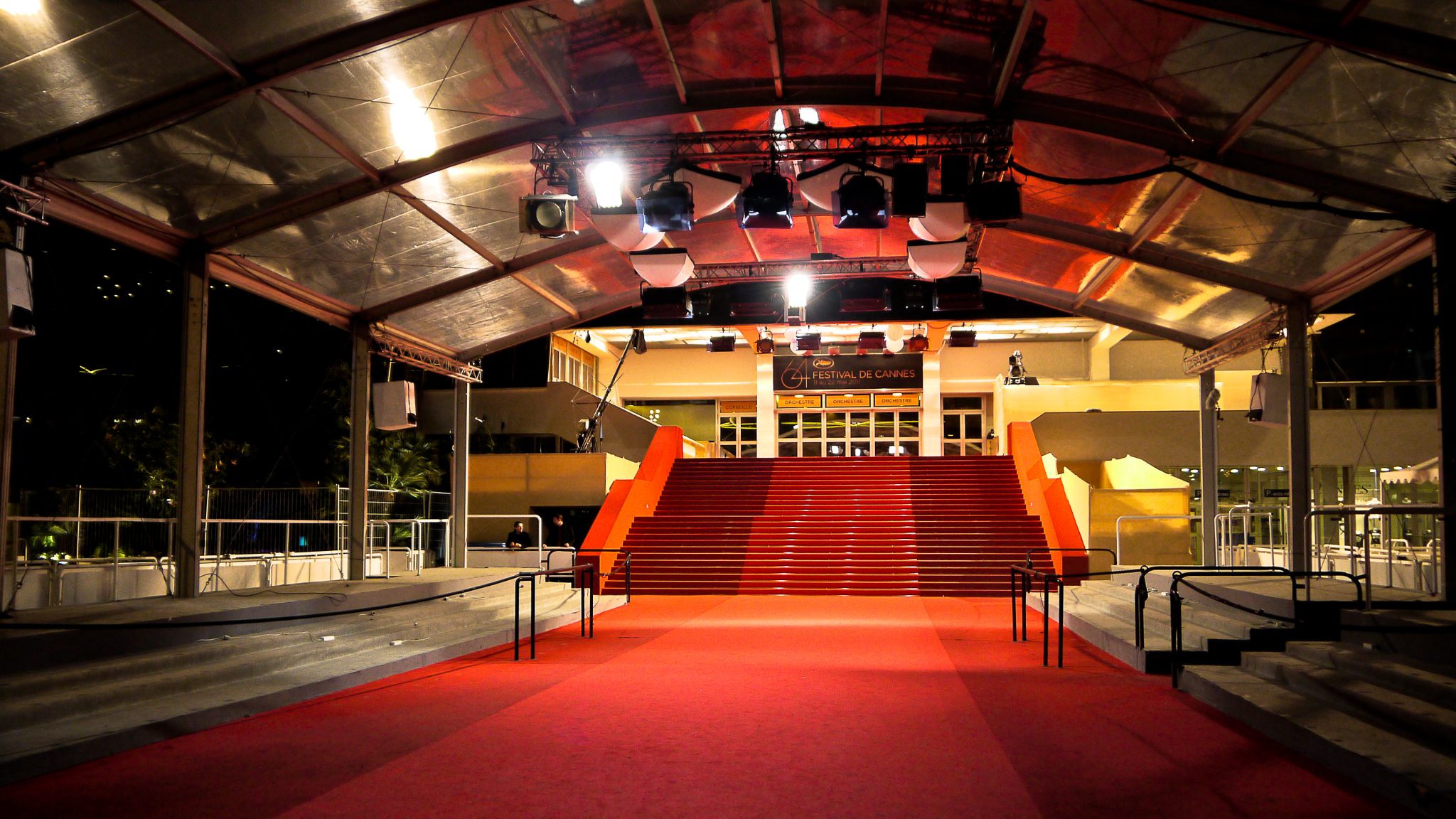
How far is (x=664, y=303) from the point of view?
16438 mm

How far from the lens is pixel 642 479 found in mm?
21266

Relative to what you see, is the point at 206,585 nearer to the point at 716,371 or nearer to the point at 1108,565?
the point at 1108,565

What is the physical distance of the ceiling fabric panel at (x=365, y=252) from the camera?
1185 centimetres

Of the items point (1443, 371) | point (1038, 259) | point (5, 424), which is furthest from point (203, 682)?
point (1038, 259)

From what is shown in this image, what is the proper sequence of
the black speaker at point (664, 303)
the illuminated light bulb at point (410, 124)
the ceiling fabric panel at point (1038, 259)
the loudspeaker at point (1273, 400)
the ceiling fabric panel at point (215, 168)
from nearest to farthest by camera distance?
the ceiling fabric panel at point (215, 168)
the illuminated light bulb at point (410, 124)
the loudspeaker at point (1273, 400)
the ceiling fabric panel at point (1038, 259)
the black speaker at point (664, 303)

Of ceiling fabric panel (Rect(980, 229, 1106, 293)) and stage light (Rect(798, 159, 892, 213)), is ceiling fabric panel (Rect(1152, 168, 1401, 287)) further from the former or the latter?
stage light (Rect(798, 159, 892, 213))

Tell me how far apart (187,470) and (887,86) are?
26.9 ft

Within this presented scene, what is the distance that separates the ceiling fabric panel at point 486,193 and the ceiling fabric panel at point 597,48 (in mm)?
1457

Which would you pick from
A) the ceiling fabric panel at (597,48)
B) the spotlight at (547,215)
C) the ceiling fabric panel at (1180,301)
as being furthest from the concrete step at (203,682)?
the ceiling fabric panel at (1180,301)

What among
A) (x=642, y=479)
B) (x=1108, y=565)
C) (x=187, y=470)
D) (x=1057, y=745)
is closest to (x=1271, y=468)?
(x=1108, y=565)

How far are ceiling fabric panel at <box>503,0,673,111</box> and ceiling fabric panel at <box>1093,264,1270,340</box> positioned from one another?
797cm

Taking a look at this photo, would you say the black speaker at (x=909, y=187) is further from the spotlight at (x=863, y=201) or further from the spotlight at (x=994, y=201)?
the spotlight at (x=994, y=201)

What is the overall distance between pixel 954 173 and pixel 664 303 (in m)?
6.30

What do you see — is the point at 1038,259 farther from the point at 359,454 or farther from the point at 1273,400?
the point at 359,454
